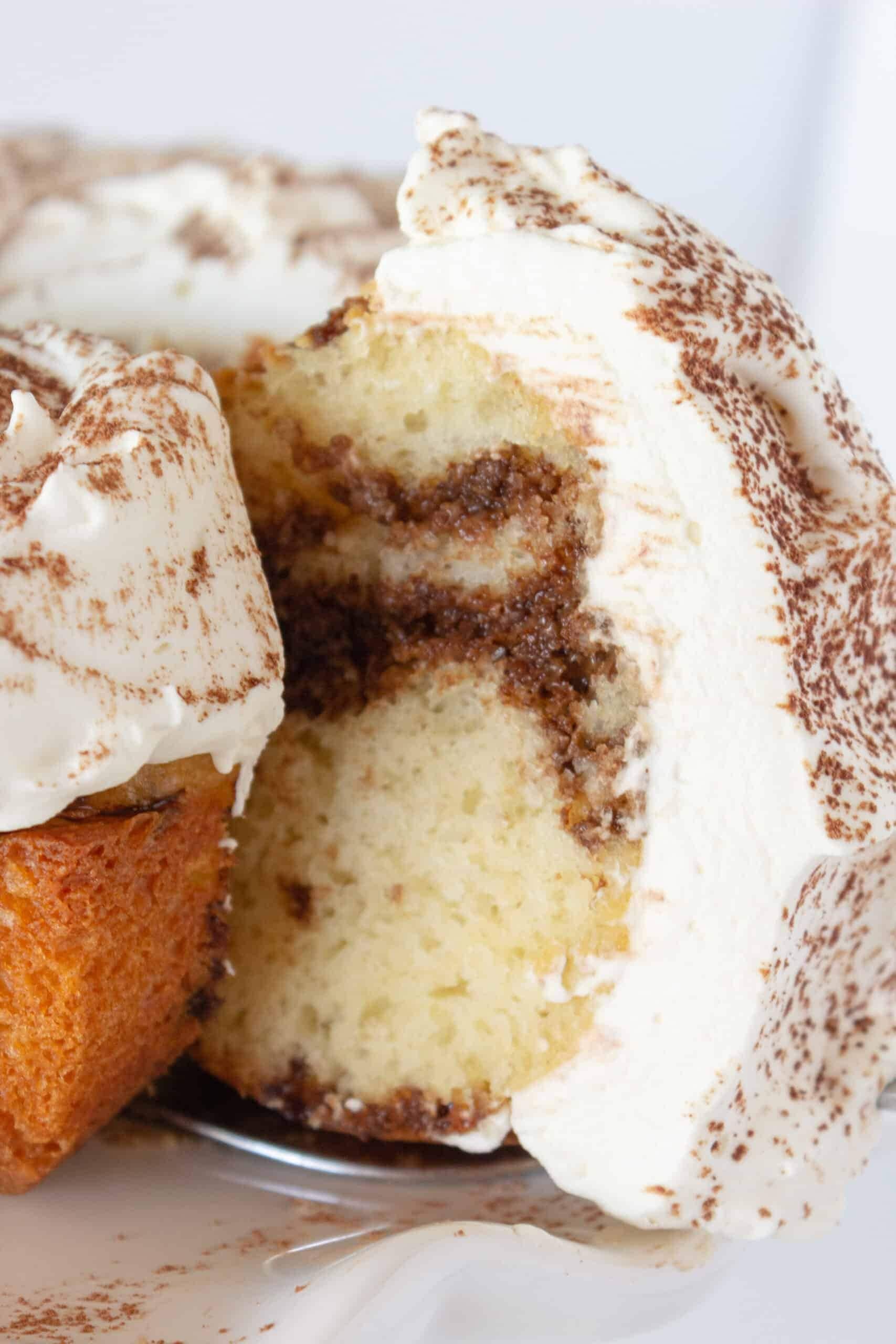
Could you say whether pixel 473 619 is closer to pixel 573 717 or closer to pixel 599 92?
pixel 573 717

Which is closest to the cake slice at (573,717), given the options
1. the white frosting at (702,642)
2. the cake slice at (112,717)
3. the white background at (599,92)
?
the white frosting at (702,642)

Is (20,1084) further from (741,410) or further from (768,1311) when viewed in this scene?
(741,410)

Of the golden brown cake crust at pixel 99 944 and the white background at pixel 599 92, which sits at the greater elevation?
the white background at pixel 599 92

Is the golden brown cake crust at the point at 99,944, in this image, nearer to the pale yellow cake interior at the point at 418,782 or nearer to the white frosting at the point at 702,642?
the pale yellow cake interior at the point at 418,782

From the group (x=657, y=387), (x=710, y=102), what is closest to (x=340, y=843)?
(x=657, y=387)

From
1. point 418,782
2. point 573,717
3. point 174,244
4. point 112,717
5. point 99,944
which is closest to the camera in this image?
point 112,717

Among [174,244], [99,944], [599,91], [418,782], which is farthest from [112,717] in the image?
[599,91]
